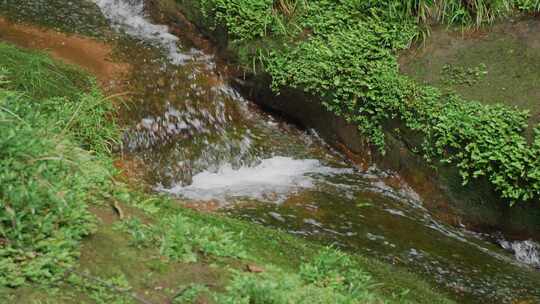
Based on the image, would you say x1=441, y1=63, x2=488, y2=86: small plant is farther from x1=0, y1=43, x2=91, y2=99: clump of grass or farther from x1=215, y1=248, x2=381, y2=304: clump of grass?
x1=0, y1=43, x2=91, y2=99: clump of grass

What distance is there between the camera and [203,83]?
9039 millimetres

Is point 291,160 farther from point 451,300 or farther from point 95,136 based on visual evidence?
point 451,300

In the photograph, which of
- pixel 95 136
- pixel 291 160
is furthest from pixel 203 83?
pixel 95 136

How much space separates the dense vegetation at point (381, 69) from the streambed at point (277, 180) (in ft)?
2.09

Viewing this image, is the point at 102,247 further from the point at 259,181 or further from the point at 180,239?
the point at 259,181

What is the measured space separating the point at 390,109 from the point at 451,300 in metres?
2.99

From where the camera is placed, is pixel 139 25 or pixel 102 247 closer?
pixel 102 247

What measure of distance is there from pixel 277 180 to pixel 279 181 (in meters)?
0.04

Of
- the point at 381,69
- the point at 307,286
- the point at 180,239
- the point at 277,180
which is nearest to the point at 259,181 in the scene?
the point at 277,180

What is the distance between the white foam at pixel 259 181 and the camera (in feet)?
24.2

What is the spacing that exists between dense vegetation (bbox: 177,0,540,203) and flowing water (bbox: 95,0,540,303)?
25.4 inches

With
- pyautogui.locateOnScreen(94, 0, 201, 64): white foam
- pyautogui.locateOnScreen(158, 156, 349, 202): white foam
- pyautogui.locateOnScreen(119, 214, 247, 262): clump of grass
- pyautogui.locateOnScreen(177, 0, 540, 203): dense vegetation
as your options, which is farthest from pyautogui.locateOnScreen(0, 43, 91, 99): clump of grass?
pyautogui.locateOnScreen(119, 214, 247, 262): clump of grass

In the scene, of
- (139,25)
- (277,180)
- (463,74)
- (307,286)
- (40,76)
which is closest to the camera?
(307,286)

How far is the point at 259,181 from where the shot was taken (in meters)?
7.87
